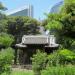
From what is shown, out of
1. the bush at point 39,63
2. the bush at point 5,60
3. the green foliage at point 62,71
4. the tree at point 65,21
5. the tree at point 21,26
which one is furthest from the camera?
the tree at point 21,26

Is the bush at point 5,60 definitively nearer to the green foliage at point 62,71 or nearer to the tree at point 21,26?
the green foliage at point 62,71

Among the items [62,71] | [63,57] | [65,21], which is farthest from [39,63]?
[62,71]

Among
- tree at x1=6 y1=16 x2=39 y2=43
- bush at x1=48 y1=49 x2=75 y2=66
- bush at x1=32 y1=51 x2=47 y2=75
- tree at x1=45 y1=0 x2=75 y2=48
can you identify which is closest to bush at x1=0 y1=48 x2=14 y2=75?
bush at x1=48 y1=49 x2=75 y2=66

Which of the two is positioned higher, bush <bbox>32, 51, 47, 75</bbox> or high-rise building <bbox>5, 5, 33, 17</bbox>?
high-rise building <bbox>5, 5, 33, 17</bbox>

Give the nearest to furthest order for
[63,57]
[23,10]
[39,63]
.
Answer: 1. [63,57]
2. [39,63]
3. [23,10]

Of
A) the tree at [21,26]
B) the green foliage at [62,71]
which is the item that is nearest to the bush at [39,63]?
the green foliage at [62,71]

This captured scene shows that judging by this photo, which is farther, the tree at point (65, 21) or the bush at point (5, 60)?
the bush at point (5, 60)

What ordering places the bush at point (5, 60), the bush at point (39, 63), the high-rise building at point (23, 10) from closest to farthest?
the bush at point (5, 60), the bush at point (39, 63), the high-rise building at point (23, 10)

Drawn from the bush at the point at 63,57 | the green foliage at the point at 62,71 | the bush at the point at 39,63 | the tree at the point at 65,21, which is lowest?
the bush at the point at 39,63

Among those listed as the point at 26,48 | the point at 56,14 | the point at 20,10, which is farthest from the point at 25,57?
the point at 20,10

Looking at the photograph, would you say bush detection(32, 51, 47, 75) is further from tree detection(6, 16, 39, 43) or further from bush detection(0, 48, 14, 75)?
tree detection(6, 16, 39, 43)

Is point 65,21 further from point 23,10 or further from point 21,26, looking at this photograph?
point 23,10

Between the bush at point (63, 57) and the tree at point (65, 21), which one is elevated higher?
the tree at point (65, 21)

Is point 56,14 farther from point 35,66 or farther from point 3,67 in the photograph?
point 35,66
